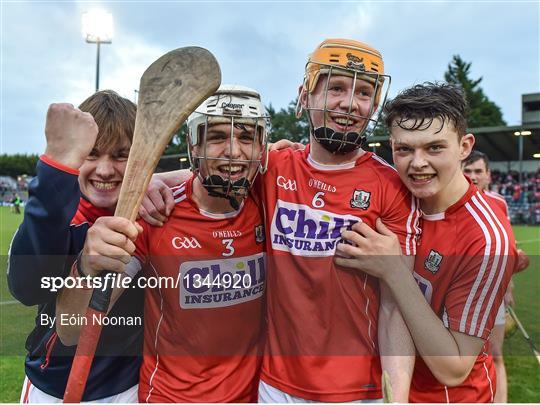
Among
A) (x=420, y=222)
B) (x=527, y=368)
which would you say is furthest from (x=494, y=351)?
(x=420, y=222)

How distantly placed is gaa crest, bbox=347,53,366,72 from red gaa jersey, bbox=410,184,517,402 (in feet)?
2.16

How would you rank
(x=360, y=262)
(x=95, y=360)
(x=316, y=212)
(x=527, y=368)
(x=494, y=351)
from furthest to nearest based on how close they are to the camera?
(x=527, y=368), (x=494, y=351), (x=95, y=360), (x=316, y=212), (x=360, y=262)

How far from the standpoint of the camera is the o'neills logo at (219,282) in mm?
1915

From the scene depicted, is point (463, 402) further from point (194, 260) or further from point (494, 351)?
point (494, 351)

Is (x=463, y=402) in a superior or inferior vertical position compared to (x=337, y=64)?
inferior

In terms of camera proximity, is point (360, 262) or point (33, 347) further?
point (33, 347)

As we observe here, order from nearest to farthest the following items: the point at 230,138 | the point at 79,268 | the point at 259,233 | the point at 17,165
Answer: the point at 79,268 → the point at 230,138 → the point at 259,233 → the point at 17,165

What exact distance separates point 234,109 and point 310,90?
1.28 ft

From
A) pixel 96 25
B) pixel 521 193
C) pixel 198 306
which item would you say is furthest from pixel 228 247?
pixel 521 193

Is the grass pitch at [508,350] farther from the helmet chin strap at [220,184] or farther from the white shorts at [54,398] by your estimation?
the helmet chin strap at [220,184]

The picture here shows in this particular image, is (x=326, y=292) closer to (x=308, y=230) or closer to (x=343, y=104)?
(x=308, y=230)

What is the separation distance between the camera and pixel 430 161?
72.2 inches

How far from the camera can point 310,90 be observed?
202 cm

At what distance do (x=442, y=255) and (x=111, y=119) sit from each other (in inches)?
56.3
